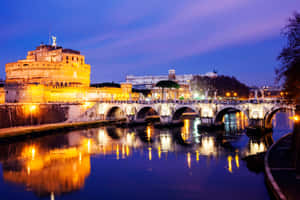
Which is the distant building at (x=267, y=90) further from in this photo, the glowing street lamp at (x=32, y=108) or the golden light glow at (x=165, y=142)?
the glowing street lamp at (x=32, y=108)

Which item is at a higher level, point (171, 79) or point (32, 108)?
point (171, 79)

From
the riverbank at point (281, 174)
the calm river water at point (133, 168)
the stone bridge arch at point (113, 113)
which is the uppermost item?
the stone bridge arch at point (113, 113)

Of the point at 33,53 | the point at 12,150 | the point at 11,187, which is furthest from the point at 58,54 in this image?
the point at 11,187

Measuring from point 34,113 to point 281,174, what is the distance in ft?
133

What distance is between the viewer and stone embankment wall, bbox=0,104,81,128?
41.0 m

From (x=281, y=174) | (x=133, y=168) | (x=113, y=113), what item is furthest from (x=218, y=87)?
(x=281, y=174)

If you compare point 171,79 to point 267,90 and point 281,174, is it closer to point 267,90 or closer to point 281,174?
point 267,90

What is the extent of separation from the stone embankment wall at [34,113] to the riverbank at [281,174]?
3588 centimetres

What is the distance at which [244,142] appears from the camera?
3111 cm

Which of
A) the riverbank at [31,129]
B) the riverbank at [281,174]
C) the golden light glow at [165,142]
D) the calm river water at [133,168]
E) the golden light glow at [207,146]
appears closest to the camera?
the riverbank at [281,174]

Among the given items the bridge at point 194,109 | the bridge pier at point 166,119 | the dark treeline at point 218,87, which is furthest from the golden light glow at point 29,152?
the dark treeline at point 218,87

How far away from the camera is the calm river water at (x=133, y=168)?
17453mm

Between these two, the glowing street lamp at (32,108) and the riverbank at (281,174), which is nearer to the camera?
the riverbank at (281,174)

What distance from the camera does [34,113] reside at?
151 ft
